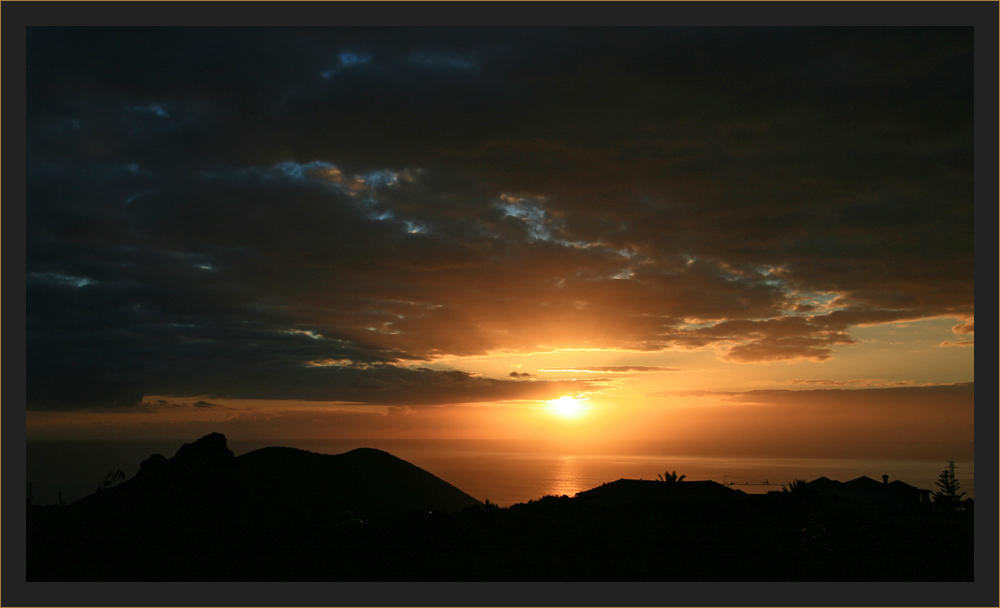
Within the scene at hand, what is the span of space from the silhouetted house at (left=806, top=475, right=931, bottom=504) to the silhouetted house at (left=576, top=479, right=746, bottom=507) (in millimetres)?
9328

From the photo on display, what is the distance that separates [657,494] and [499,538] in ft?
30.7

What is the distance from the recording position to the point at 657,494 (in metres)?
27.1

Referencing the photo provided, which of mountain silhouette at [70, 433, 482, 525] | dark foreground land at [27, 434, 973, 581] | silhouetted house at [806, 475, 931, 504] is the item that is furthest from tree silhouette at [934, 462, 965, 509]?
mountain silhouette at [70, 433, 482, 525]

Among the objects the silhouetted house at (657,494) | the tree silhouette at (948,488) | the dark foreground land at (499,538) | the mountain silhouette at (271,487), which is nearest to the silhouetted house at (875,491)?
the tree silhouette at (948,488)

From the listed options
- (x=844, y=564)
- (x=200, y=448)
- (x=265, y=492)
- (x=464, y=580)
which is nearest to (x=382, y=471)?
A: (x=265, y=492)

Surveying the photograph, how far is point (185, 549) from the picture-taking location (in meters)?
20.0

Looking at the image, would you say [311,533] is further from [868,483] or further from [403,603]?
[868,483]

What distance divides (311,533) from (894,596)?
1999 cm

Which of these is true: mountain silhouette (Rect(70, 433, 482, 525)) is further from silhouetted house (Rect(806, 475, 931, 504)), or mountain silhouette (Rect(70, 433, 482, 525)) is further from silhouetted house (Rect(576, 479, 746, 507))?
silhouetted house (Rect(806, 475, 931, 504))

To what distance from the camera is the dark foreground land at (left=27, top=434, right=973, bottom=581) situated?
59.7 ft

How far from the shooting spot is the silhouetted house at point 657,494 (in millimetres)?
26156

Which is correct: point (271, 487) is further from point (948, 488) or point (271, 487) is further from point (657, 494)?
point (948, 488)

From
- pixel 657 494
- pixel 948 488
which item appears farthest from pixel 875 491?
pixel 657 494

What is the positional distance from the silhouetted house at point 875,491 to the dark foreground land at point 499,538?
6213 mm
